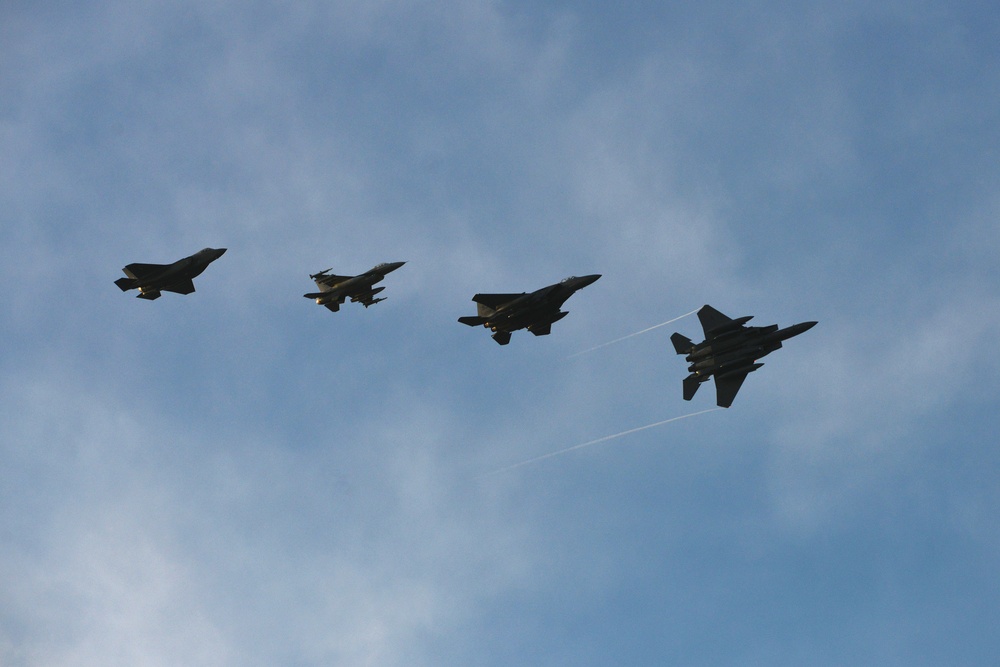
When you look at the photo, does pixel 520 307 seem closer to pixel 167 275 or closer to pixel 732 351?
pixel 732 351

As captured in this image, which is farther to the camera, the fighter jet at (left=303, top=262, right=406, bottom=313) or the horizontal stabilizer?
the fighter jet at (left=303, top=262, right=406, bottom=313)

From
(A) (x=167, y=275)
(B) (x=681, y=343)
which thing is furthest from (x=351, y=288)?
(B) (x=681, y=343)

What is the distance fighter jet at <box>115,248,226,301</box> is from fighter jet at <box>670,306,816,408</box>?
5678 cm

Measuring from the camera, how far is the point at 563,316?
107000 mm

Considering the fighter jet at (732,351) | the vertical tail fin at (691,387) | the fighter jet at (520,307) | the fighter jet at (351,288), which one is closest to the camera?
the fighter jet at (732,351)

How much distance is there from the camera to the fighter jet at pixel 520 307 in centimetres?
10375

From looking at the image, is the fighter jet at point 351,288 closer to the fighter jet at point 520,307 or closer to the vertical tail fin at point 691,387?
the fighter jet at point 520,307

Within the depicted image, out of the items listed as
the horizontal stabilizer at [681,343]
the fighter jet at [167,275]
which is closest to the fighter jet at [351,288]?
the fighter jet at [167,275]

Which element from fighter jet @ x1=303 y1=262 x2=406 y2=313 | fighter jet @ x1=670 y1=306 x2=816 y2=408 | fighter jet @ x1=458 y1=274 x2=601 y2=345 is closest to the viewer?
fighter jet @ x1=670 y1=306 x2=816 y2=408

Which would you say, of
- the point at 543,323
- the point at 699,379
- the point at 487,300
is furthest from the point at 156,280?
the point at 699,379

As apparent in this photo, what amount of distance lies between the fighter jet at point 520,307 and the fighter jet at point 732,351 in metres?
14.6

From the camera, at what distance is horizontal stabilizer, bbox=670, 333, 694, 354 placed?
104 m

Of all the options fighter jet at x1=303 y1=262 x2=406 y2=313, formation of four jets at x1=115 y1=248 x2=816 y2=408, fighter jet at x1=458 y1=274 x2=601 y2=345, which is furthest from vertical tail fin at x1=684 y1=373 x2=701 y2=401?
fighter jet at x1=303 y1=262 x2=406 y2=313

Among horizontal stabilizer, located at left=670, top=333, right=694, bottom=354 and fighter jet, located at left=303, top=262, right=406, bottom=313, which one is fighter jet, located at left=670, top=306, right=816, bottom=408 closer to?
horizontal stabilizer, located at left=670, top=333, right=694, bottom=354
